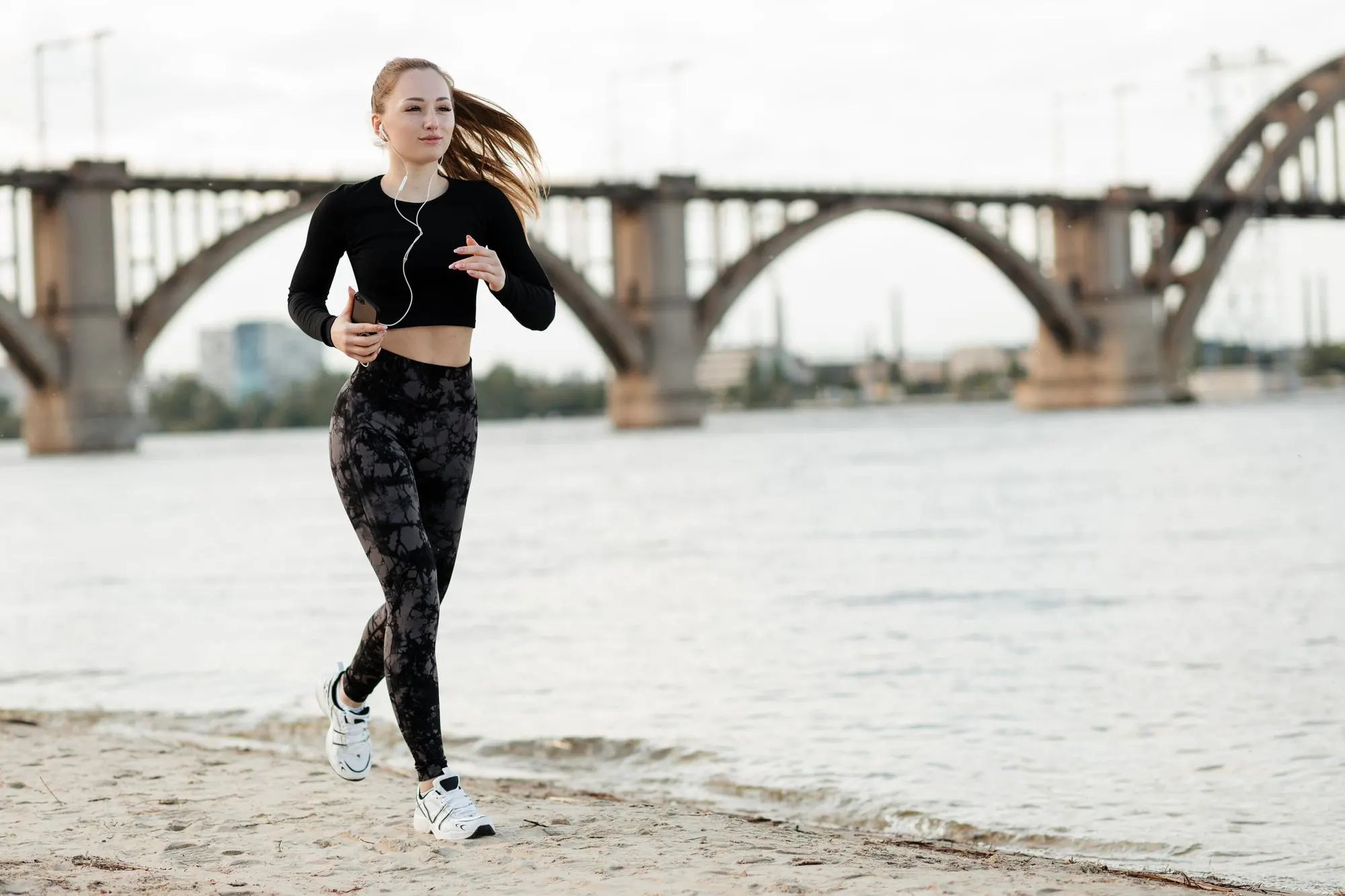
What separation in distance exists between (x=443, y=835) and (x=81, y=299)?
162 ft

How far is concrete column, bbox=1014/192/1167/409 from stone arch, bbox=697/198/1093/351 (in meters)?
2.37

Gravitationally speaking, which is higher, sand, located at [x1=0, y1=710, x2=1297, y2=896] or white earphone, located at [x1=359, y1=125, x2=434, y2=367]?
white earphone, located at [x1=359, y1=125, x2=434, y2=367]

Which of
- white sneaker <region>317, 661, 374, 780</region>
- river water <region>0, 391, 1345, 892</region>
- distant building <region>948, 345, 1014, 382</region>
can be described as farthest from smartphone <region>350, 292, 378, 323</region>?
distant building <region>948, 345, 1014, 382</region>

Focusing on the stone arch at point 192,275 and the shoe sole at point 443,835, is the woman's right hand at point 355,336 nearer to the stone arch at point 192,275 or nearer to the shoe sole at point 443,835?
the shoe sole at point 443,835

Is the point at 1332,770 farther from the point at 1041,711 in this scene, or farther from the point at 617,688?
the point at 617,688

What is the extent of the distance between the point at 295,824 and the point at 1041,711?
3763 mm

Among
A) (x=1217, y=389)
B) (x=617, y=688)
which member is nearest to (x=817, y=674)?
(x=617, y=688)

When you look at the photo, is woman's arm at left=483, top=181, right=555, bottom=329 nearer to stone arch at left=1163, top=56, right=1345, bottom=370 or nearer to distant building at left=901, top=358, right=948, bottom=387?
stone arch at left=1163, top=56, right=1345, bottom=370

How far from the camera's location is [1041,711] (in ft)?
26.3

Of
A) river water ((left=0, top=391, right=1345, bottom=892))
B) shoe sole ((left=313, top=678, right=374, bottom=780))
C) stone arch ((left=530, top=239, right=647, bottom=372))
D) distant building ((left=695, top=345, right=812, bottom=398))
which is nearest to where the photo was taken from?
shoe sole ((left=313, top=678, right=374, bottom=780))

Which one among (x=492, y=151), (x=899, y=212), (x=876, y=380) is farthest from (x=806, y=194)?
(x=876, y=380)

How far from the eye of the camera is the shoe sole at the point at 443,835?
4.83 metres

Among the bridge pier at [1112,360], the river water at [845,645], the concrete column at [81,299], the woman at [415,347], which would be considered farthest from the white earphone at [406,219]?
the bridge pier at [1112,360]

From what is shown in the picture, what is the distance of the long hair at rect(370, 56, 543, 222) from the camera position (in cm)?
502
